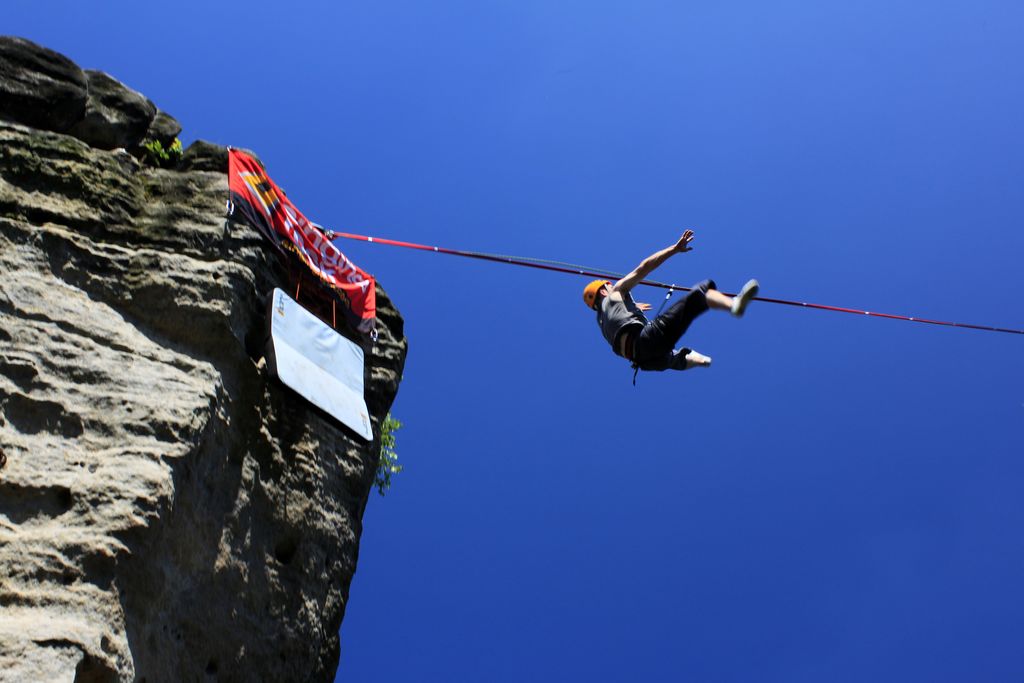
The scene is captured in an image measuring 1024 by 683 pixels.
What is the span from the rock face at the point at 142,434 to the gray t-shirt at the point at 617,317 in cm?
239

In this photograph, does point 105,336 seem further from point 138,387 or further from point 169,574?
point 169,574

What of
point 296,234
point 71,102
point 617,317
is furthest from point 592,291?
point 71,102

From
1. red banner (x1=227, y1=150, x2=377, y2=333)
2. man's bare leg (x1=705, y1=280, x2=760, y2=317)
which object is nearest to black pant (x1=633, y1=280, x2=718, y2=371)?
man's bare leg (x1=705, y1=280, x2=760, y2=317)

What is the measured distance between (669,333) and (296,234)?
12.0ft

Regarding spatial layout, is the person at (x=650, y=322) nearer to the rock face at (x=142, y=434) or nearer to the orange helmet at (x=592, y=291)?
the orange helmet at (x=592, y=291)

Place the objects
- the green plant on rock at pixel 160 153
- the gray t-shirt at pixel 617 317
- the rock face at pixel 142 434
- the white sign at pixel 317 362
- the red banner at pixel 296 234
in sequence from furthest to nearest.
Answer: the green plant on rock at pixel 160 153 → the red banner at pixel 296 234 → the white sign at pixel 317 362 → the gray t-shirt at pixel 617 317 → the rock face at pixel 142 434

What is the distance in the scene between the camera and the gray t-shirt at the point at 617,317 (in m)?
7.73

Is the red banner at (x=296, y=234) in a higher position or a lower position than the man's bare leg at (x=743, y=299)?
higher

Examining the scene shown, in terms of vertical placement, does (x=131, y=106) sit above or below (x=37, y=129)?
above

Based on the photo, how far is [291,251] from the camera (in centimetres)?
899

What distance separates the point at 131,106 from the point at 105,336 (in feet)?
9.53

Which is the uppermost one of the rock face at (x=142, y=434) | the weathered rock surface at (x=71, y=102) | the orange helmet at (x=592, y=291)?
the weathered rock surface at (x=71, y=102)

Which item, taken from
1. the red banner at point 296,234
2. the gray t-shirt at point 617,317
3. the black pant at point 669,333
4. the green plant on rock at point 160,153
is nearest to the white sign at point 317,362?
the red banner at point 296,234

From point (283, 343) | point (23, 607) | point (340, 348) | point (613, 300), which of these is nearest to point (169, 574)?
point (23, 607)
